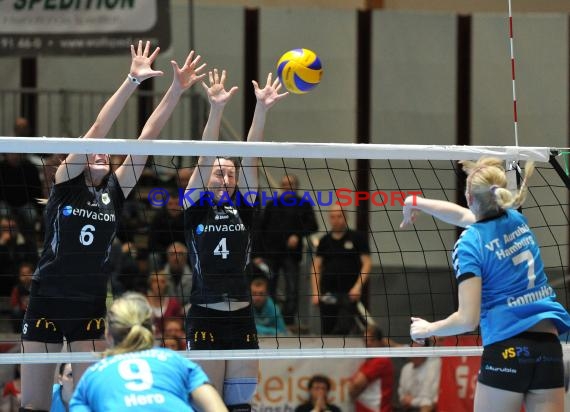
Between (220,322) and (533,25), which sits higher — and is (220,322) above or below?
below

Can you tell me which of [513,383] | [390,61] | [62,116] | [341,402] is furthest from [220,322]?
[390,61]

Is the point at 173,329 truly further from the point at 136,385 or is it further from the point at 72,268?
the point at 136,385

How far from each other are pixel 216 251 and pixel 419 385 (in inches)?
160

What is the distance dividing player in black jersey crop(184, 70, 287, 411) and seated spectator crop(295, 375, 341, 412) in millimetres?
3258

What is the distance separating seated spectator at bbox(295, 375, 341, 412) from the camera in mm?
9641

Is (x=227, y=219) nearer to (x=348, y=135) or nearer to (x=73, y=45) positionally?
(x=73, y=45)

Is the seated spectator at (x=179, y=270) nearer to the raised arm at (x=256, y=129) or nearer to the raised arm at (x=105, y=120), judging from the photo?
the raised arm at (x=256, y=129)

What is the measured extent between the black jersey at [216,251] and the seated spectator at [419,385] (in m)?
3.78

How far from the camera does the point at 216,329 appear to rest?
6438 millimetres

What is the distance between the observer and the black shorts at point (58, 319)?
6.03m

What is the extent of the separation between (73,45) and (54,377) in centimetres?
586

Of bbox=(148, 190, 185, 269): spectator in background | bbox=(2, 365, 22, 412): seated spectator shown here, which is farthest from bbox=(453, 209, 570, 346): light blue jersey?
bbox=(148, 190, 185, 269): spectator in background

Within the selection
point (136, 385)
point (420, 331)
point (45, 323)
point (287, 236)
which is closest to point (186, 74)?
point (45, 323)

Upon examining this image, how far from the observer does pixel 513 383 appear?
191 inches
